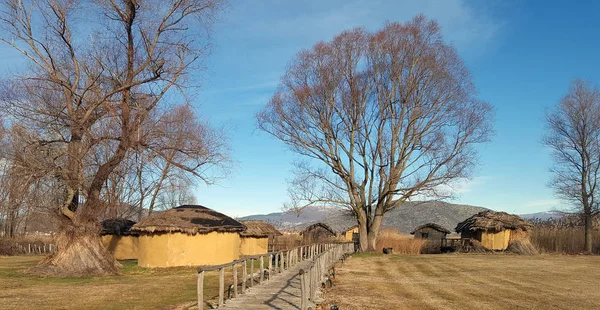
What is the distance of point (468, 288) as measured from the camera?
2047 cm

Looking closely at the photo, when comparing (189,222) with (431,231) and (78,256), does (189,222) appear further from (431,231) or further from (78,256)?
(431,231)

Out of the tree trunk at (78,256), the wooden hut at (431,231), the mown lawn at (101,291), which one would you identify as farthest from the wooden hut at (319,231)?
the tree trunk at (78,256)

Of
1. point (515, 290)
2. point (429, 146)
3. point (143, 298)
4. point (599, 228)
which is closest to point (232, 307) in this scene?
point (143, 298)

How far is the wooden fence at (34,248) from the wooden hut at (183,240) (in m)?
23.8

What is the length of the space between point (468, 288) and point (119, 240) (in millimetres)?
29579

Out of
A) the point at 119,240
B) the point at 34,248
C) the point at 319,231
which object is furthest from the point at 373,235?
the point at 34,248

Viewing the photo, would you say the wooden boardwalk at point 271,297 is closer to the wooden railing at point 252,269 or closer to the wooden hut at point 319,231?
the wooden railing at point 252,269

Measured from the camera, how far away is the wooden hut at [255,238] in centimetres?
4465

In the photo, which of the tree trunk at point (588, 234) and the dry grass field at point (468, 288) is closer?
the dry grass field at point (468, 288)

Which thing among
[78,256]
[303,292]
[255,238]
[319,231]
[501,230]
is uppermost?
[303,292]

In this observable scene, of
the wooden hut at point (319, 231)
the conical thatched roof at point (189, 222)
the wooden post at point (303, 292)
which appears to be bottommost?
the wooden hut at point (319, 231)

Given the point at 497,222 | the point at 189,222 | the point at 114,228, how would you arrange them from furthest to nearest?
the point at 497,222 → the point at 114,228 → the point at 189,222

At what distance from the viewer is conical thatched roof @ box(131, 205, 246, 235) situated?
31.3 metres

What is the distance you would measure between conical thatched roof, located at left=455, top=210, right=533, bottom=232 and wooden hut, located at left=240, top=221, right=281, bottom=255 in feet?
59.6
